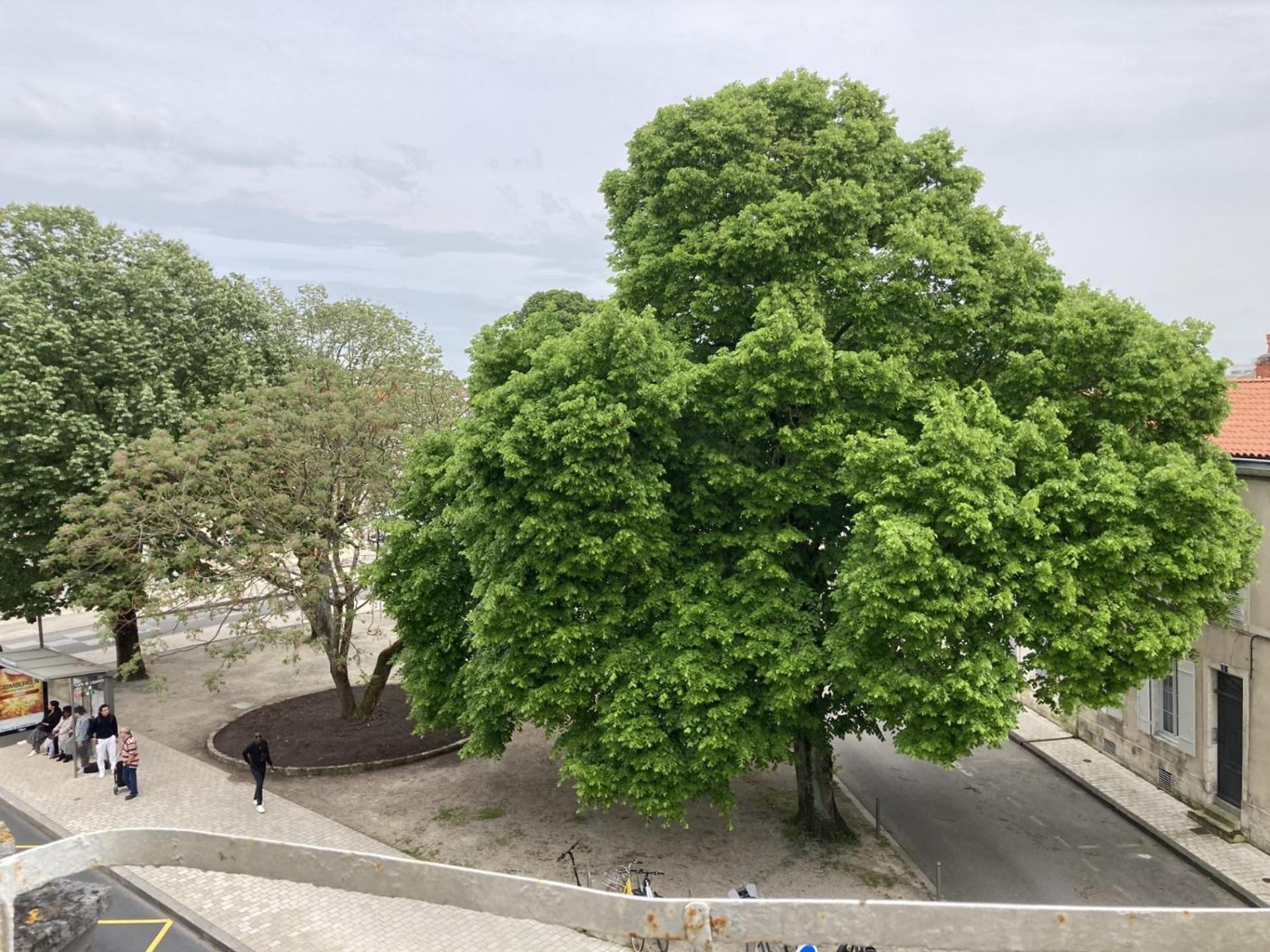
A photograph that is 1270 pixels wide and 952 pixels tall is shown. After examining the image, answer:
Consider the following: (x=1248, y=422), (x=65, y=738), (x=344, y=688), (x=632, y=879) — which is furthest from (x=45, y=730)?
(x=1248, y=422)

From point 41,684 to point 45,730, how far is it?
7.71 ft

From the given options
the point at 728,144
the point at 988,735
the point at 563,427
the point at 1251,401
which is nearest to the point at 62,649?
the point at 563,427

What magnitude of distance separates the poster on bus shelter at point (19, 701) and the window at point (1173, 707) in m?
31.1

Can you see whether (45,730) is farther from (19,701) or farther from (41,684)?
(19,701)

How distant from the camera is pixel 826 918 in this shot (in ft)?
11.0

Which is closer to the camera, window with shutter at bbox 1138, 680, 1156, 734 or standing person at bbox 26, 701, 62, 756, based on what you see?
window with shutter at bbox 1138, 680, 1156, 734

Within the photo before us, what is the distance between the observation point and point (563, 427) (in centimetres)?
1581

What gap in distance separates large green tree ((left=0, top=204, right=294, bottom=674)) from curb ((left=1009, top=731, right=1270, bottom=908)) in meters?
26.2

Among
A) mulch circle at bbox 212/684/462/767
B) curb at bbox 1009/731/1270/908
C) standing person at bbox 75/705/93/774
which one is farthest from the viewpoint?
mulch circle at bbox 212/684/462/767

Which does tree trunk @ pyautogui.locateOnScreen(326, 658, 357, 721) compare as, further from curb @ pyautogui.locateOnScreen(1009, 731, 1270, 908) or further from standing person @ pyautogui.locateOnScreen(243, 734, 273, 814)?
curb @ pyautogui.locateOnScreen(1009, 731, 1270, 908)

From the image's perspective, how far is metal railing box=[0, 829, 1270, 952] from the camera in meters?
3.27

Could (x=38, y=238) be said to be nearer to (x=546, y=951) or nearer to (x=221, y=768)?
(x=221, y=768)

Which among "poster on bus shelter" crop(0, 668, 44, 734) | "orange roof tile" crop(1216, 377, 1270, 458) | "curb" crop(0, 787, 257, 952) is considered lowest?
"curb" crop(0, 787, 257, 952)

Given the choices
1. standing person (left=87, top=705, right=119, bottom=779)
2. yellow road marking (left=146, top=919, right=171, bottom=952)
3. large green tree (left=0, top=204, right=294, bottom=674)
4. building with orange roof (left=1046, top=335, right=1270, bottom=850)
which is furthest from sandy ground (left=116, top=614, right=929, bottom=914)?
large green tree (left=0, top=204, right=294, bottom=674)
